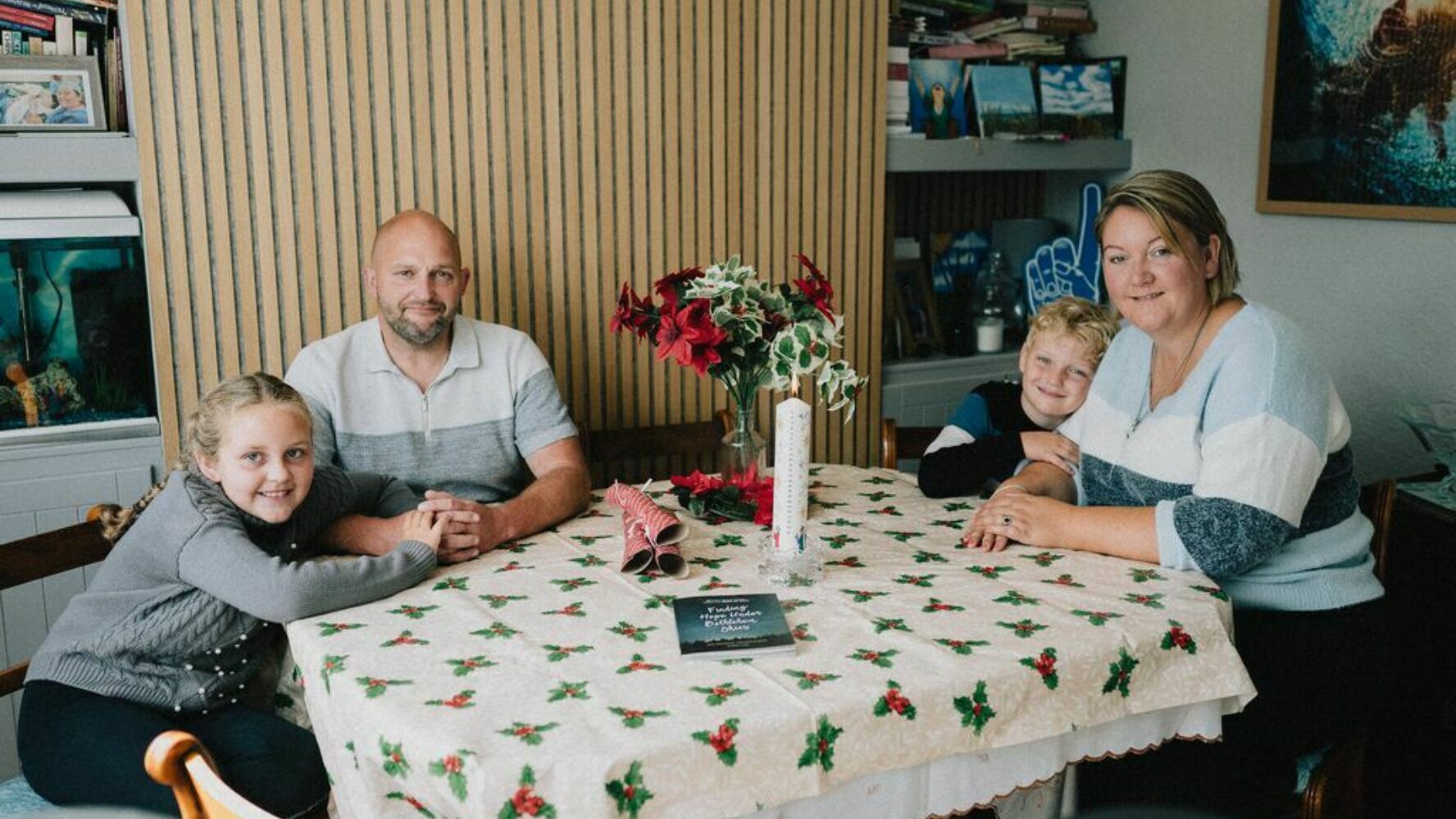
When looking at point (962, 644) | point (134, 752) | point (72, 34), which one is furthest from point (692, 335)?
point (72, 34)

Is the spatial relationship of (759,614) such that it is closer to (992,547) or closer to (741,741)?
(741,741)

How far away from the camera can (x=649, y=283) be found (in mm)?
3609

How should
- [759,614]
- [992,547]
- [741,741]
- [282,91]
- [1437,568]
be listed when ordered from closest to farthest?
[741,741]
[759,614]
[992,547]
[1437,568]
[282,91]

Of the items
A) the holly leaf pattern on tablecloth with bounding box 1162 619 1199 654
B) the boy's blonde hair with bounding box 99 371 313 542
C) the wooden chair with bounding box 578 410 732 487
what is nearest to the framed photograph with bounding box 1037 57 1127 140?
the wooden chair with bounding box 578 410 732 487

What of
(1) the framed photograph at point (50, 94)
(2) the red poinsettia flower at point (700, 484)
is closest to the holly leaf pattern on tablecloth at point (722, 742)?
(2) the red poinsettia flower at point (700, 484)

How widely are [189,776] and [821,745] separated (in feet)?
2.43

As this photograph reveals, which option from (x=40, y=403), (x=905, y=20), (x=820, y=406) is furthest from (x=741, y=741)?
(x=905, y=20)

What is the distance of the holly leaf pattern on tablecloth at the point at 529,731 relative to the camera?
147 cm

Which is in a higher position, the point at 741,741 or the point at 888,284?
the point at 888,284

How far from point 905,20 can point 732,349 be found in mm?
2198

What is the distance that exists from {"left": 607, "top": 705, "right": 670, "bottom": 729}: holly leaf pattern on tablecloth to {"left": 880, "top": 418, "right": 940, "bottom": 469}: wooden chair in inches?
61.6

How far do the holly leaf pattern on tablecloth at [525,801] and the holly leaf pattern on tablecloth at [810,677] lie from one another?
39 centimetres

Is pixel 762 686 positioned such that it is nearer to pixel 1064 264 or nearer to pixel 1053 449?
pixel 1053 449

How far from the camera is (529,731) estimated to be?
1.49 m
